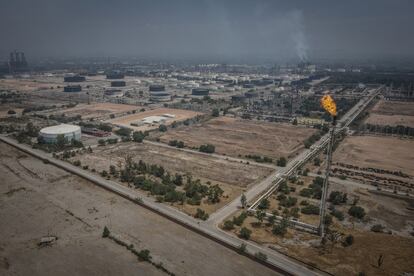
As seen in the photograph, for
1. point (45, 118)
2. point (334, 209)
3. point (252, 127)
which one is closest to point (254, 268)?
point (334, 209)

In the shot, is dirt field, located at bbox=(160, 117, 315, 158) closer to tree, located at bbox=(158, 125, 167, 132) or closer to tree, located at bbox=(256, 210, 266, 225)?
tree, located at bbox=(158, 125, 167, 132)

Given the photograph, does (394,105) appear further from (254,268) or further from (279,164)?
(254,268)

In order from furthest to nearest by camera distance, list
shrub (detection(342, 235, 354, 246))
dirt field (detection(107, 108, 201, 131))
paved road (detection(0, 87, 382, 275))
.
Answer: dirt field (detection(107, 108, 201, 131))
shrub (detection(342, 235, 354, 246))
paved road (detection(0, 87, 382, 275))

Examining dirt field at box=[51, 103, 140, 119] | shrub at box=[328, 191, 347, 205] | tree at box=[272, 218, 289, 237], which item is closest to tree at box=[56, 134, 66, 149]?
dirt field at box=[51, 103, 140, 119]

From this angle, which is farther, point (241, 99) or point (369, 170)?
point (241, 99)

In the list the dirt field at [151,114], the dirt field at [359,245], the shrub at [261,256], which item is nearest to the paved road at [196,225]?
the shrub at [261,256]

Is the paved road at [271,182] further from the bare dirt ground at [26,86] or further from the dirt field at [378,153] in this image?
the bare dirt ground at [26,86]
